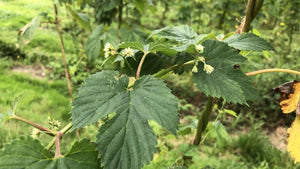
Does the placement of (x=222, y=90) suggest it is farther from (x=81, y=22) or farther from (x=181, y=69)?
(x=81, y=22)

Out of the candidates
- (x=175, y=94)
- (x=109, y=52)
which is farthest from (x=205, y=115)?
(x=175, y=94)

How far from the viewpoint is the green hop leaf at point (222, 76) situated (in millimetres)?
558

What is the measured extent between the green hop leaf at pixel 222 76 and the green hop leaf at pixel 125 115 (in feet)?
0.48

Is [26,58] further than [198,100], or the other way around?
[26,58]

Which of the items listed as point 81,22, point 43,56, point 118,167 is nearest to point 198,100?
point 81,22

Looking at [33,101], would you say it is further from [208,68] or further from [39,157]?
[208,68]

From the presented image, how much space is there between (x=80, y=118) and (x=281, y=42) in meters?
4.51

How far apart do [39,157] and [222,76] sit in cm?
46

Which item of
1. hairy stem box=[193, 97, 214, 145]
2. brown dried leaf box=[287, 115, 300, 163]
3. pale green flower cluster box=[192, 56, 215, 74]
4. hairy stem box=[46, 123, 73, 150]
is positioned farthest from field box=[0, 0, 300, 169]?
hairy stem box=[46, 123, 73, 150]

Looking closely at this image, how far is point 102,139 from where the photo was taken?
43cm

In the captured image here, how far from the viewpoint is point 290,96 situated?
709 millimetres

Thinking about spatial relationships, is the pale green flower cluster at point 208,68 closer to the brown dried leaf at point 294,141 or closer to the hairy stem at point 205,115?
the hairy stem at point 205,115

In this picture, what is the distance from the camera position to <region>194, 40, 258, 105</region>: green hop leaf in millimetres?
558

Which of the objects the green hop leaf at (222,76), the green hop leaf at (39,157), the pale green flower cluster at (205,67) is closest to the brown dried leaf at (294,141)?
the green hop leaf at (222,76)
